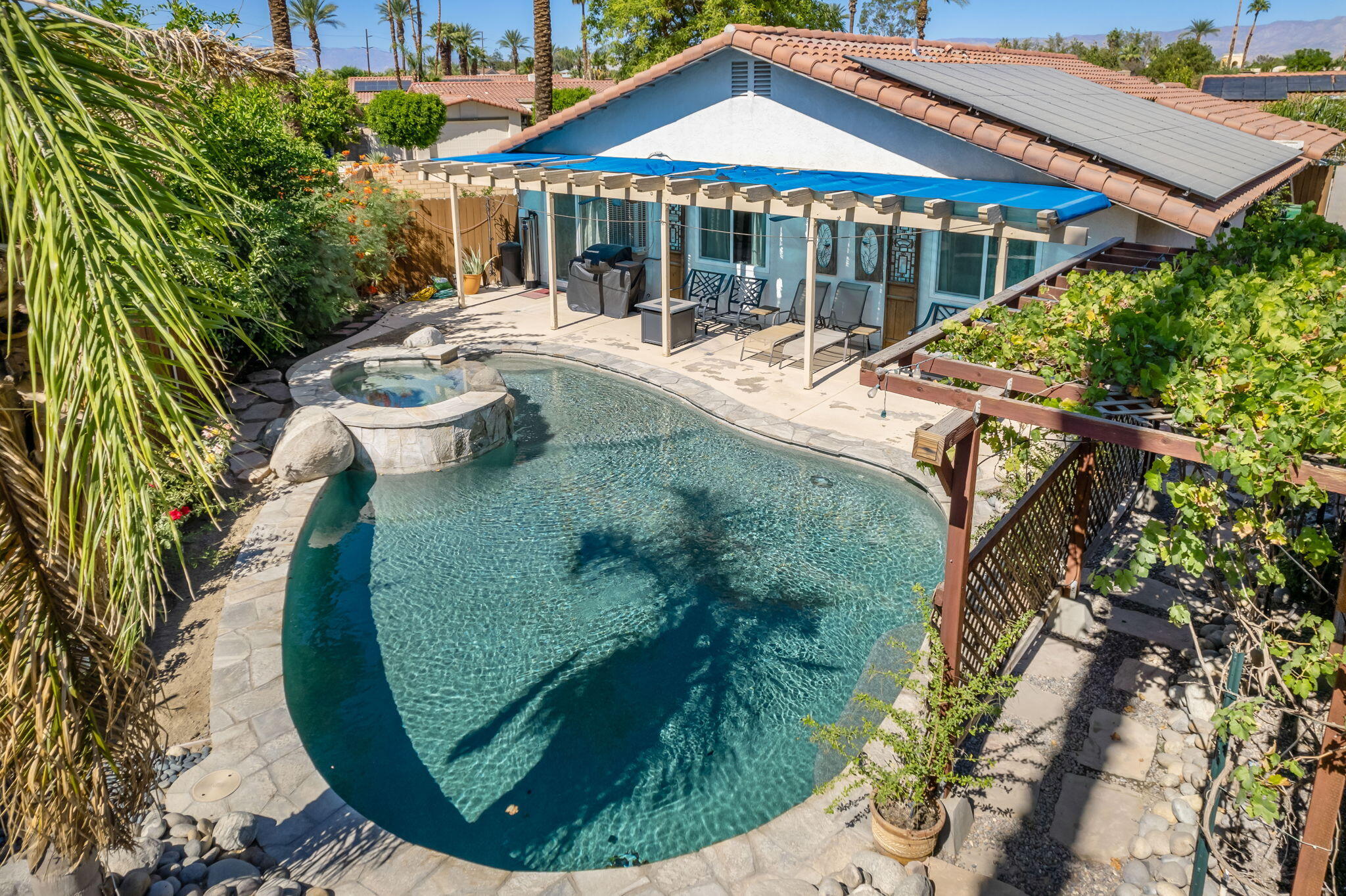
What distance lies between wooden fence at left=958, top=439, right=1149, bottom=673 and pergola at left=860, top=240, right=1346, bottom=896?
1.61ft

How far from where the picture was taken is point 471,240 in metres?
22.5

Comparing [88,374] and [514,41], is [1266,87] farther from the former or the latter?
[514,41]

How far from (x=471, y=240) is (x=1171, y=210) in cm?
1609

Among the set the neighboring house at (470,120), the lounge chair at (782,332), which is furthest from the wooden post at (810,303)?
the neighboring house at (470,120)

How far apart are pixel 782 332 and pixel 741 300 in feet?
9.63

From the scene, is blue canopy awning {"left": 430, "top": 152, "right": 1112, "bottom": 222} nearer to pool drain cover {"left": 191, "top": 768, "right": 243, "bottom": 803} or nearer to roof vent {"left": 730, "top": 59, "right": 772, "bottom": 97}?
roof vent {"left": 730, "top": 59, "right": 772, "bottom": 97}

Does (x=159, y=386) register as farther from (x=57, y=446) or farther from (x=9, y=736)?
(x=9, y=736)

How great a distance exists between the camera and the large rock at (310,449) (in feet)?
37.4

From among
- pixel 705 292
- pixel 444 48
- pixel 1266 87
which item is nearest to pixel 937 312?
pixel 705 292

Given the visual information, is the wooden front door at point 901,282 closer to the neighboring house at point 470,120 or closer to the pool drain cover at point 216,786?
the pool drain cover at point 216,786

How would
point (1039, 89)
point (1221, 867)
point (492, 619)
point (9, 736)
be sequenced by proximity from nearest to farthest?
point (9, 736) < point (1221, 867) < point (492, 619) < point (1039, 89)

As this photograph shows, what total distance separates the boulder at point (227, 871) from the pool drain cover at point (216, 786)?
29.2 inches

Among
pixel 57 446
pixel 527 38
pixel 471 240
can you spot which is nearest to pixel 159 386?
pixel 57 446

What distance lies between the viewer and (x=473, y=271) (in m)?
22.1
